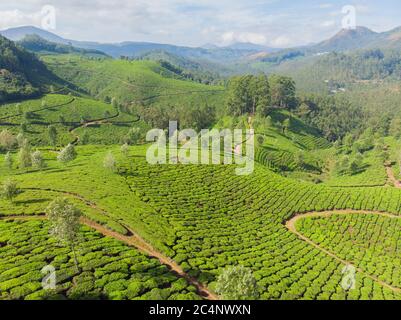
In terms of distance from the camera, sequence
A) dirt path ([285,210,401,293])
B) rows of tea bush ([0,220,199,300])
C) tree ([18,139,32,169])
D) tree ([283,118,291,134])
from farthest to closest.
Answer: tree ([283,118,291,134]) → tree ([18,139,32,169]) → dirt path ([285,210,401,293]) → rows of tea bush ([0,220,199,300])

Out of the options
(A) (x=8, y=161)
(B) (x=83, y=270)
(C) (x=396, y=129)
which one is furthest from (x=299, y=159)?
(B) (x=83, y=270)

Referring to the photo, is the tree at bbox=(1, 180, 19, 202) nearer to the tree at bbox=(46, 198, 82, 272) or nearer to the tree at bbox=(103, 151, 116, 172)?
the tree at bbox=(46, 198, 82, 272)

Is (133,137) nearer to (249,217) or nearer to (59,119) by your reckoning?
(59,119)

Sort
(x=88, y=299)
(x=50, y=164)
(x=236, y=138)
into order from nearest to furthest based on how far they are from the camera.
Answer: (x=88, y=299) → (x=50, y=164) → (x=236, y=138)

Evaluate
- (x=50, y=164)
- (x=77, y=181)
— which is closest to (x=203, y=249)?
(x=77, y=181)

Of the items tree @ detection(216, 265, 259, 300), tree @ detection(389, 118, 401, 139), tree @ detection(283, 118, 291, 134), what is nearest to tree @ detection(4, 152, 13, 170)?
tree @ detection(216, 265, 259, 300)

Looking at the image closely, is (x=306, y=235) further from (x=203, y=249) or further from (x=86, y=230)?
(x=86, y=230)

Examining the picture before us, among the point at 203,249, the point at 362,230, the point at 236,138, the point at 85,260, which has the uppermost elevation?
the point at 236,138
